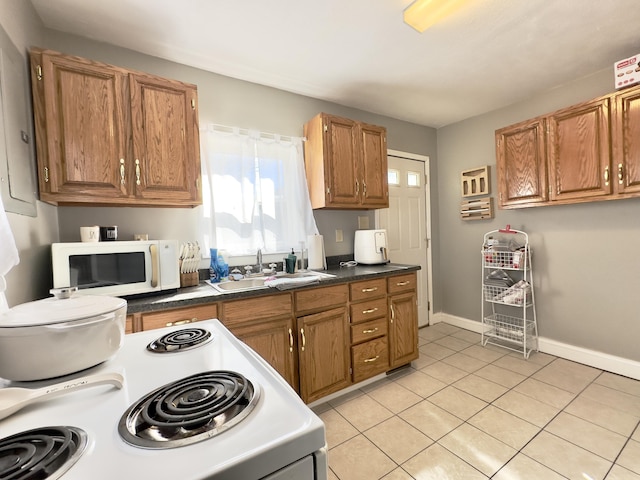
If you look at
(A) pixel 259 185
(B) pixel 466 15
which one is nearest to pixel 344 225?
(A) pixel 259 185

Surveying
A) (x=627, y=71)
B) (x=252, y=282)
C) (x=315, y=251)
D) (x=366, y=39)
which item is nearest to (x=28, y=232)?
(x=252, y=282)

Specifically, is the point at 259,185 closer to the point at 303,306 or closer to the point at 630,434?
the point at 303,306

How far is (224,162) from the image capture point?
7.27 ft

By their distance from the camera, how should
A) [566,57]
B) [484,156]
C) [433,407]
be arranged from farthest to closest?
[484,156] < [566,57] < [433,407]

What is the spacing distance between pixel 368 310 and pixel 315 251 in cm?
70

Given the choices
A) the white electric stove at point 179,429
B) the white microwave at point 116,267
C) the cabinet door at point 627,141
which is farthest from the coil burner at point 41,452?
the cabinet door at point 627,141

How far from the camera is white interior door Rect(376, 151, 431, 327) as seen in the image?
331 centimetres

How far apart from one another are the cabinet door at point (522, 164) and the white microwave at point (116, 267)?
2.96 m

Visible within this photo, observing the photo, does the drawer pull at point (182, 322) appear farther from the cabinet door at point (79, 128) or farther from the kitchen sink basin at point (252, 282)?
the cabinet door at point (79, 128)

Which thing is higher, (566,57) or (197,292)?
(566,57)

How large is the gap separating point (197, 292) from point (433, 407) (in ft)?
5.89

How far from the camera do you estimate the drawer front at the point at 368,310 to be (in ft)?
7.18

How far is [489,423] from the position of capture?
5.95ft

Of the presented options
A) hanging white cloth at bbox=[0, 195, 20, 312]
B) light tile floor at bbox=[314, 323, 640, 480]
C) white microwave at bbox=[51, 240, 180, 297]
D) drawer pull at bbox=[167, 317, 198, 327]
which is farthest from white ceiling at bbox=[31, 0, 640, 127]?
light tile floor at bbox=[314, 323, 640, 480]
